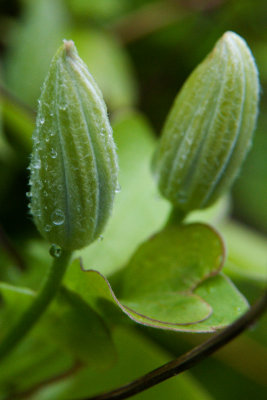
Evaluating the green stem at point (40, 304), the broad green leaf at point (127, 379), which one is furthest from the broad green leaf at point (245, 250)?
the green stem at point (40, 304)

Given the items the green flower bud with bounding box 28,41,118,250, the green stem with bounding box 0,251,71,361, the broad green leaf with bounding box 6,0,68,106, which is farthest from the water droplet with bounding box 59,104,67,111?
the broad green leaf with bounding box 6,0,68,106

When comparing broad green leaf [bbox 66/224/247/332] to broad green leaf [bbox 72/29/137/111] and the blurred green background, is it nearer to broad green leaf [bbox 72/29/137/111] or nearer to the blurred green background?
the blurred green background

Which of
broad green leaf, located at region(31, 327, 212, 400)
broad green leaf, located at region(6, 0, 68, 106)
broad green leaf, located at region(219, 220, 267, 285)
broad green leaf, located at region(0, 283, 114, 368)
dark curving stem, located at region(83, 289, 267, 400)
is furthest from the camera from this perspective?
broad green leaf, located at region(6, 0, 68, 106)

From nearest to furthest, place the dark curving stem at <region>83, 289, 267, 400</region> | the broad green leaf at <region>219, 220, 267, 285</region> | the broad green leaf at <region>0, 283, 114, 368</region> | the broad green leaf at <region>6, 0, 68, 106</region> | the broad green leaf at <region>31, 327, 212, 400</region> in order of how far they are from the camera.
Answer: the dark curving stem at <region>83, 289, 267, 400</region> → the broad green leaf at <region>0, 283, 114, 368</region> → the broad green leaf at <region>31, 327, 212, 400</region> → the broad green leaf at <region>219, 220, 267, 285</region> → the broad green leaf at <region>6, 0, 68, 106</region>

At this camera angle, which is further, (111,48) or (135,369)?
(111,48)

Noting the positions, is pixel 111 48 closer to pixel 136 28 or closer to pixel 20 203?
pixel 136 28

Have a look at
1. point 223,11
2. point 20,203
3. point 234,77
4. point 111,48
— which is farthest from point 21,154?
point 223,11

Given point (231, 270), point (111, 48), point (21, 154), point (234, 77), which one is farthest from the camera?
point (111, 48)
